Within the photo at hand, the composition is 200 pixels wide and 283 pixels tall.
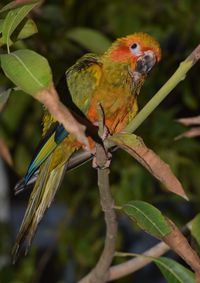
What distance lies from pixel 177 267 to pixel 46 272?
1.98 metres

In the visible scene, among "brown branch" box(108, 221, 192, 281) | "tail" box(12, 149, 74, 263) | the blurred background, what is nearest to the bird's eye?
the blurred background

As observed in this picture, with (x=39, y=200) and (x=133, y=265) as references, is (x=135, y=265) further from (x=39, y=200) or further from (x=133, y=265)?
(x=39, y=200)

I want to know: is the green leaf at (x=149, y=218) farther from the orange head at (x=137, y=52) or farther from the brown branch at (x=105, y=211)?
the orange head at (x=137, y=52)

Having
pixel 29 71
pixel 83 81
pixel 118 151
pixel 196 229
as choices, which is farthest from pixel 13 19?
pixel 118 151

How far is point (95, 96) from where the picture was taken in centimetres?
128

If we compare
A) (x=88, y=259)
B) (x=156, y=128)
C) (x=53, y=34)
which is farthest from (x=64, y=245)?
(x=53, y=34)

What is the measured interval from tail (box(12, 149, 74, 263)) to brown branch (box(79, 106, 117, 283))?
222mm

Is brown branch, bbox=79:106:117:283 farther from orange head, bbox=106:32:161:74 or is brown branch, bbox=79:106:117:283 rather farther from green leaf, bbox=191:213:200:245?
orange head, bbox=106:32:161:74

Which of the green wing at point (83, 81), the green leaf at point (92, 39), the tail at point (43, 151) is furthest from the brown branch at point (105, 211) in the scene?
the green leaf at point (92, 39)

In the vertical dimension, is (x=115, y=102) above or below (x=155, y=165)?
below

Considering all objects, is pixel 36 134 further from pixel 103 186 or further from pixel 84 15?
pixel 103 186

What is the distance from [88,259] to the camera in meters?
1.64

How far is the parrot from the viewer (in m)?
1.18

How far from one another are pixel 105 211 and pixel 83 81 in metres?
0.50
